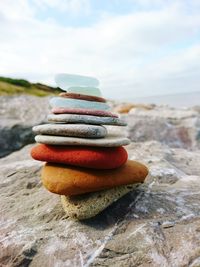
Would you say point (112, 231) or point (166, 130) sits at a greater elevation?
point (112, 231)

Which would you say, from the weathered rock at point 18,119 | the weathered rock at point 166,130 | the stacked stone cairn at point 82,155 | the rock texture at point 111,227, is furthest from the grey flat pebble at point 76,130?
the weathered rock at point 18,119

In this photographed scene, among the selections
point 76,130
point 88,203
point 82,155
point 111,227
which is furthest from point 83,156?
point 111,227

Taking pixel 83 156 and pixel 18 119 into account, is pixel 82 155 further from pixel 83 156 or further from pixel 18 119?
pixel 18 119

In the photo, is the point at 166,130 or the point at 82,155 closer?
the point at 82,155

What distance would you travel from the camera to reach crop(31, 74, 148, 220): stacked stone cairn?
2084 millimetres

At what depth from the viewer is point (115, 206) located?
226 cm

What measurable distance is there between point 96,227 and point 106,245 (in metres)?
0.16

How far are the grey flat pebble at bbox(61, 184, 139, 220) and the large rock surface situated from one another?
0.20 ft

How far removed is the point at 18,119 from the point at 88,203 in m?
4.89

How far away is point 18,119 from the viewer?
267 inches

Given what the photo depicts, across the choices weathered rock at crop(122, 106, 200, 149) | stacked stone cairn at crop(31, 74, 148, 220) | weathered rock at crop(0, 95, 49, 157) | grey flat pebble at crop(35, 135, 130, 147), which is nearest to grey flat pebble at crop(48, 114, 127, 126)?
stacked stone cairn at crop(31, 74, 148, 220)

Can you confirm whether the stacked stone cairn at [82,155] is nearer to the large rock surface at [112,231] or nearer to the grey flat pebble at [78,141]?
the grey flat pebble at [78,141]

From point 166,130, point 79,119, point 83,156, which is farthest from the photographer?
point 166,130

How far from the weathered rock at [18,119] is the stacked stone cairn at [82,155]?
338cm
